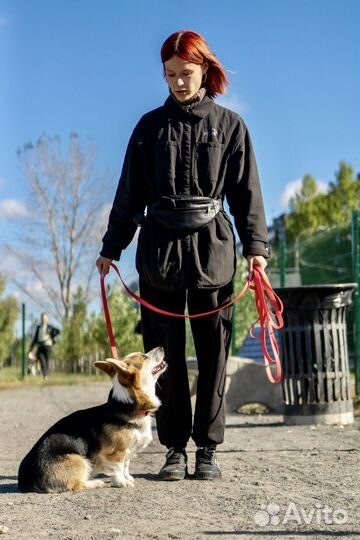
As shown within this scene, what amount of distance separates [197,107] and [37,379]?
55.9 feet

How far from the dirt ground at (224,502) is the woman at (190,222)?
0.44 meters

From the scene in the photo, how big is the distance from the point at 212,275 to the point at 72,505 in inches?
57.7

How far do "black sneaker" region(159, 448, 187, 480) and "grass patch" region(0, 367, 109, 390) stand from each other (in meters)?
14.4

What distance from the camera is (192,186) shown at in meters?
4.82

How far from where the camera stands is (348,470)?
5148 mm

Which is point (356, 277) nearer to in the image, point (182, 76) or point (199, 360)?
point (199, 360)

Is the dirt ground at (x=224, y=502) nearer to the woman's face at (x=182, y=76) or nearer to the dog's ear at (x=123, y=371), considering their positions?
the dog's ear at (x=123, y=371)

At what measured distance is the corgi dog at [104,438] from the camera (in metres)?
4.65

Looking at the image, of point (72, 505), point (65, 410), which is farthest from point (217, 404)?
point (65, 410)

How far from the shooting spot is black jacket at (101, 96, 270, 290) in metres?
4.80

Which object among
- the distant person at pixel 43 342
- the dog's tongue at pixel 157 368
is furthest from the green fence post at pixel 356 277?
the distant person at pixel 43 342

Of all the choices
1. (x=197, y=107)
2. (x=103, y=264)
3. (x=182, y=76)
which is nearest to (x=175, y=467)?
(x=103, y=264)

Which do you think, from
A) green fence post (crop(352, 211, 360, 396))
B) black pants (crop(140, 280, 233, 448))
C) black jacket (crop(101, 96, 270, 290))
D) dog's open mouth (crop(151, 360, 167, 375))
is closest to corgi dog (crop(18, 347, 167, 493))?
dog's open mouth (crop(151, 360, 167, 375))

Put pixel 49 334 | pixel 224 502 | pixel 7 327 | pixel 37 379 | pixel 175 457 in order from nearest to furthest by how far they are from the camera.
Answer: pixel 224 502 → pixel 175 457 → pixel 37 379 → pixel 49 334 → pixel 7 327
